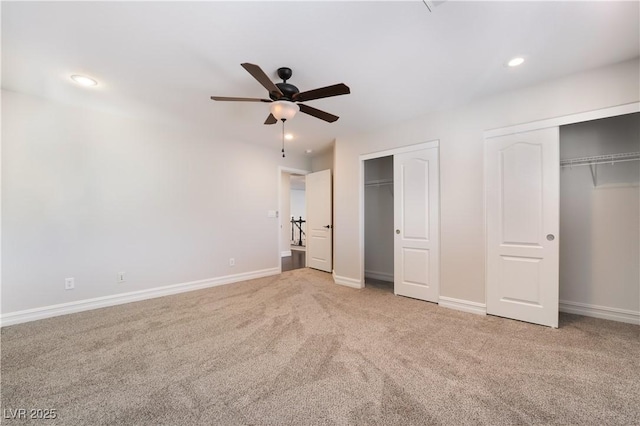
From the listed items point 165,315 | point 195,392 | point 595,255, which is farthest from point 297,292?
point 595,255

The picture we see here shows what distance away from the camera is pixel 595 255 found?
9.45 ft

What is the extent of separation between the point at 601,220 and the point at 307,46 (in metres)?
3.64

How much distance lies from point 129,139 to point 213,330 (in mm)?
2827

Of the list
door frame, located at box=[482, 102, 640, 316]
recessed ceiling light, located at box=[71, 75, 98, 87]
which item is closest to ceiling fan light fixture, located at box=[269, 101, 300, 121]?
recessed ceiling light, located at box=[71, 75, 98, 87]

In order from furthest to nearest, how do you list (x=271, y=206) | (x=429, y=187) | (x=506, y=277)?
(x=271, y=206) → (x=429, y=187) → (x=506, y=277)

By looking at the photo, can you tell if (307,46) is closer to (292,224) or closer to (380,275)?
(380,275)

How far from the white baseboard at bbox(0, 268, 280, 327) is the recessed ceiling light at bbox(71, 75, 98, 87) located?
98.6 inches

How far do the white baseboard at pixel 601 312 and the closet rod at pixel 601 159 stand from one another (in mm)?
1607

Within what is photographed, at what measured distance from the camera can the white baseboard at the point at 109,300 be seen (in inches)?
109

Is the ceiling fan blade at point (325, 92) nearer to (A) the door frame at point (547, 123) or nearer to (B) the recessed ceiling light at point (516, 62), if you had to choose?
(B) the recessed ceiling light at point (516, 62)

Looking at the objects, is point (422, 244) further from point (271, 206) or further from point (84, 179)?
point (84, 179)

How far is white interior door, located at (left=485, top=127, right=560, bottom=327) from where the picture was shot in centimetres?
262

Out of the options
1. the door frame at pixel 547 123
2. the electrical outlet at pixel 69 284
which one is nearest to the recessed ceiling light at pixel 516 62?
the door frame at pixel 547 123

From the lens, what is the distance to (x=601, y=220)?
2.85m
